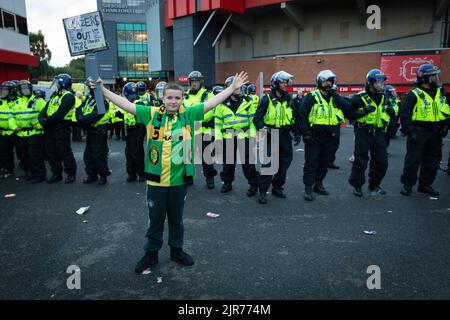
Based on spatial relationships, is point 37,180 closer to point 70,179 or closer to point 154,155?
point 70,179

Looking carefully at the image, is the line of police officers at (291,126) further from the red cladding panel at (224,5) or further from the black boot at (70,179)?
the red cladding panel at (224,5)

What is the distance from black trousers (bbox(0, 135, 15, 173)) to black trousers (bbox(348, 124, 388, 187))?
7.80 metres

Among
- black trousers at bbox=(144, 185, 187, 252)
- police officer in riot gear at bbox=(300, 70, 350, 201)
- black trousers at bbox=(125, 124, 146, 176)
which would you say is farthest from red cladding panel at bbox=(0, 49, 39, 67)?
black trousers at bbox=(144, 185, 187, 252)

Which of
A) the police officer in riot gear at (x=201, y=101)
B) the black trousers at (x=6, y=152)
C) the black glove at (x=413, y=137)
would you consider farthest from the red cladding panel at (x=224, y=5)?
the black glove at (x=413, y=137)

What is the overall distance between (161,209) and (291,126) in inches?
134

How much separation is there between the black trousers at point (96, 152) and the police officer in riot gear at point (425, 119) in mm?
6155

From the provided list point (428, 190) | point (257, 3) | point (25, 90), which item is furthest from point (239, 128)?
point (257, 3)

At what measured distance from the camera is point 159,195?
3943 mm

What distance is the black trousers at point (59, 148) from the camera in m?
8.04

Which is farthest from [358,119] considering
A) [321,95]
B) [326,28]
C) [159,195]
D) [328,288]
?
[326,28]

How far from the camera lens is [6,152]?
8.84 meters

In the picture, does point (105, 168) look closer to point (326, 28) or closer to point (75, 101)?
point (75, 101)

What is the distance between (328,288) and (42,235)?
396cm
